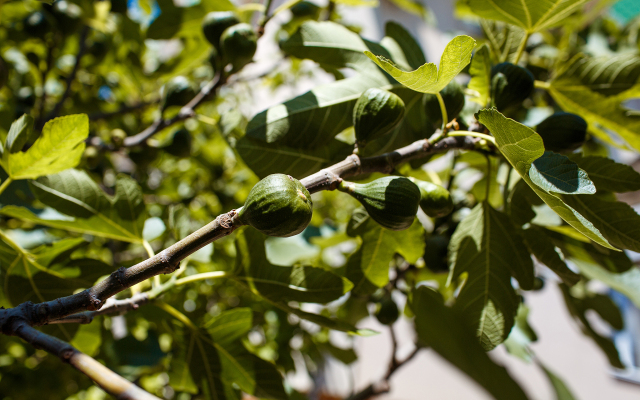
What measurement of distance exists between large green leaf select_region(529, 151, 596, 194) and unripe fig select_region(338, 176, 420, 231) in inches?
7.8

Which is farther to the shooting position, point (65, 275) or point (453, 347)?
point (65, 275)

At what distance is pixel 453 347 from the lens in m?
0.49

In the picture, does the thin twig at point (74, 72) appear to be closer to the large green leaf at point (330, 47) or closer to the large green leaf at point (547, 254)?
the large green leaf at point (330, 47)

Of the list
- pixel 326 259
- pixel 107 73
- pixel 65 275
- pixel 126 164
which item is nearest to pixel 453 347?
pixel 65 275

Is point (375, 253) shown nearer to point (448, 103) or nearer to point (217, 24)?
point (448, 103)

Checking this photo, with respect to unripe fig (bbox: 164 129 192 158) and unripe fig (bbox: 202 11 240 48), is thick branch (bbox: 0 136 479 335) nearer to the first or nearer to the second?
unripe fig (bbox: 202 11 240 48)

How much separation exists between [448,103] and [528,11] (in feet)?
1.12

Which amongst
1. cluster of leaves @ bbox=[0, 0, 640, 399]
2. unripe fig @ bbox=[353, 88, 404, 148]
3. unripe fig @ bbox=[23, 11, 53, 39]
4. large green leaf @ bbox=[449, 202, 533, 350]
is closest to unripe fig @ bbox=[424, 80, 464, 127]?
cluster of leaves @ bbox=[0, 0, 640, 399]

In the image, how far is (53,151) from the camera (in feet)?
2.68

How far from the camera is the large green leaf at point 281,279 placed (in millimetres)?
864

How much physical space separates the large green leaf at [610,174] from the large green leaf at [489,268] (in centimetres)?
20

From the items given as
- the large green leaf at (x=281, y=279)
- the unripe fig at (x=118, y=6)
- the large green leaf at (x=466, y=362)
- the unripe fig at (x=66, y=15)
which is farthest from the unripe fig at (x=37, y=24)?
the large green leaf at (x=466, y=362)

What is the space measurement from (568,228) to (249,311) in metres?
0.86

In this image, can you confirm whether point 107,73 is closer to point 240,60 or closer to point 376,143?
point 240,60
